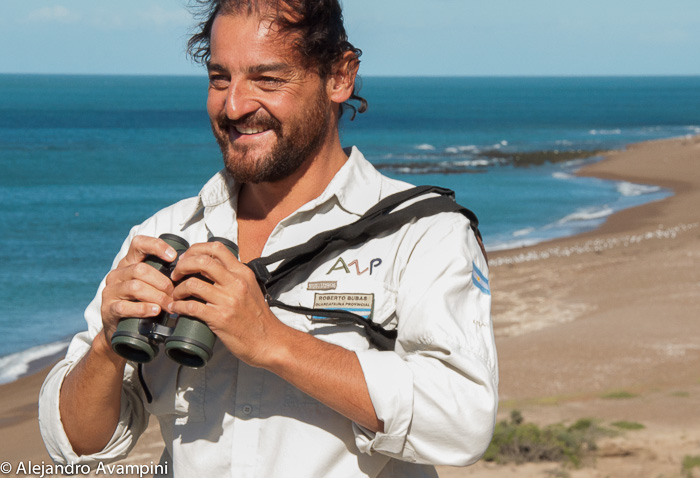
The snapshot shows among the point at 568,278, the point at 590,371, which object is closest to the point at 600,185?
the point at 568,278

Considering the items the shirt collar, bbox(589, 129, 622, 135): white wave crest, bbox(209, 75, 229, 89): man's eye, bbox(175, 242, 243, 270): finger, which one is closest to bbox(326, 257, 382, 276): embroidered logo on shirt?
the shirt collar

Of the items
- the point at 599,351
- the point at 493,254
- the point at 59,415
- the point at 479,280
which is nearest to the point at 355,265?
the point at 479,280

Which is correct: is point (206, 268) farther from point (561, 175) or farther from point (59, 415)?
point (561, 175)

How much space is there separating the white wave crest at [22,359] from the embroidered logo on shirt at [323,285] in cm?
1260

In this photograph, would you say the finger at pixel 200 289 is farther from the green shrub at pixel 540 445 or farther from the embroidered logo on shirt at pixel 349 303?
the green shrub at pixel 540 445

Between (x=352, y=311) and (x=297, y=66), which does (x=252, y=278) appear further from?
(x=297, y=66)

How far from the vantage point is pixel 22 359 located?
48.1ft

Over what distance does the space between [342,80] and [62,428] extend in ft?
4.56

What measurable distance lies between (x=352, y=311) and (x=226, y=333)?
45 centimetres

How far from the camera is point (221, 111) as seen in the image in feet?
8.62

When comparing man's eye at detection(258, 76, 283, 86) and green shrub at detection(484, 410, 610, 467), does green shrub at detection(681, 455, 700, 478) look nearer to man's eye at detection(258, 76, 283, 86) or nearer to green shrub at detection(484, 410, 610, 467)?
green shrub at detection(484, 410, 610, 467)

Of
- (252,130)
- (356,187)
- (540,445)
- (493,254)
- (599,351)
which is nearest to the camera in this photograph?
(252,130)

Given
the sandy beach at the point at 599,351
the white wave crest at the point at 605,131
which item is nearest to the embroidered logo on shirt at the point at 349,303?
the sandy beach at the point at 599,351

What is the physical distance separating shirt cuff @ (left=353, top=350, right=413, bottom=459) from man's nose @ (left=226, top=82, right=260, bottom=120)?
85 cm
